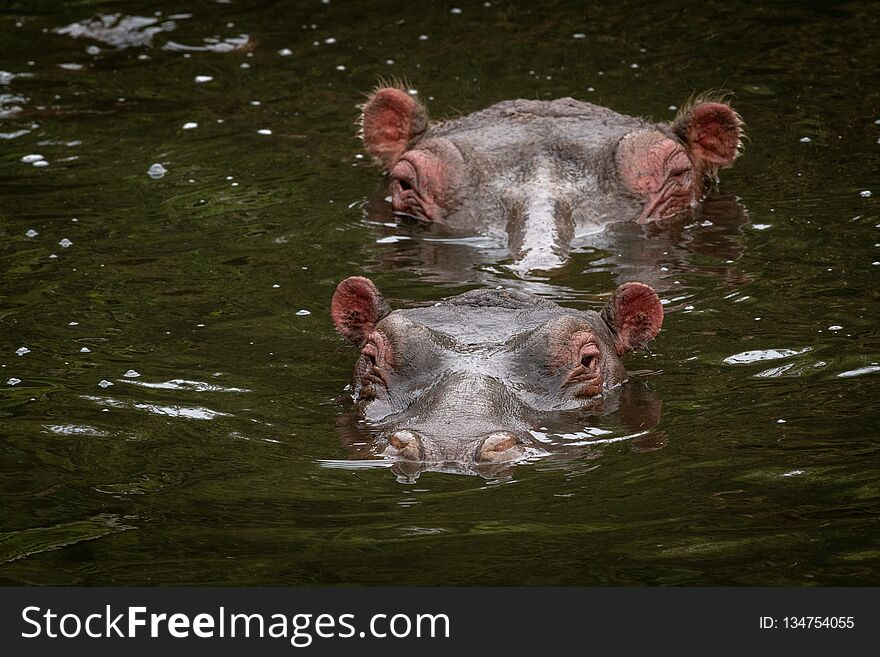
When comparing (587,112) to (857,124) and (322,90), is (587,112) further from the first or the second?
(322,90)

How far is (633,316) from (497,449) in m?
2.32

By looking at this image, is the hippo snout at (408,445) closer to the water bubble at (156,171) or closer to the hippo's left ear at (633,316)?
the hippo's left ear at (633,316)

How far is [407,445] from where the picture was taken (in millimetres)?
7270

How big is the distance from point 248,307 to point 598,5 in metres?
9.97

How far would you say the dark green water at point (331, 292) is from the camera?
6738 millimetres

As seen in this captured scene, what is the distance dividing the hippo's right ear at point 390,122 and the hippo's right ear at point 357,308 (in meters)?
4.98

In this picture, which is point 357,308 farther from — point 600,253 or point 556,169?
point 556,169

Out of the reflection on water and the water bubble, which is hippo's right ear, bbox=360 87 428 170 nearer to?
the reflection on water

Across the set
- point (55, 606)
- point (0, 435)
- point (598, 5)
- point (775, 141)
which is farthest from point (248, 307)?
point (598, 5)

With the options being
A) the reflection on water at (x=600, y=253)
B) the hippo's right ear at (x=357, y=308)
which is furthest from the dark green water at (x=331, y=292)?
the hippo's right ear at (x=357, y=308)

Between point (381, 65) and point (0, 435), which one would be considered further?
point (381, 65)

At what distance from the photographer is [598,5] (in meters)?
19.2

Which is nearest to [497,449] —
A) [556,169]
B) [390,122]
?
[556,169]

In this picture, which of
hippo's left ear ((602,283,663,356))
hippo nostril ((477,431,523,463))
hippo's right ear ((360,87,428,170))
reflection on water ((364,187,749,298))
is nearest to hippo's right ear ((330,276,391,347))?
hippo's left ear ((602,283,663,356))
